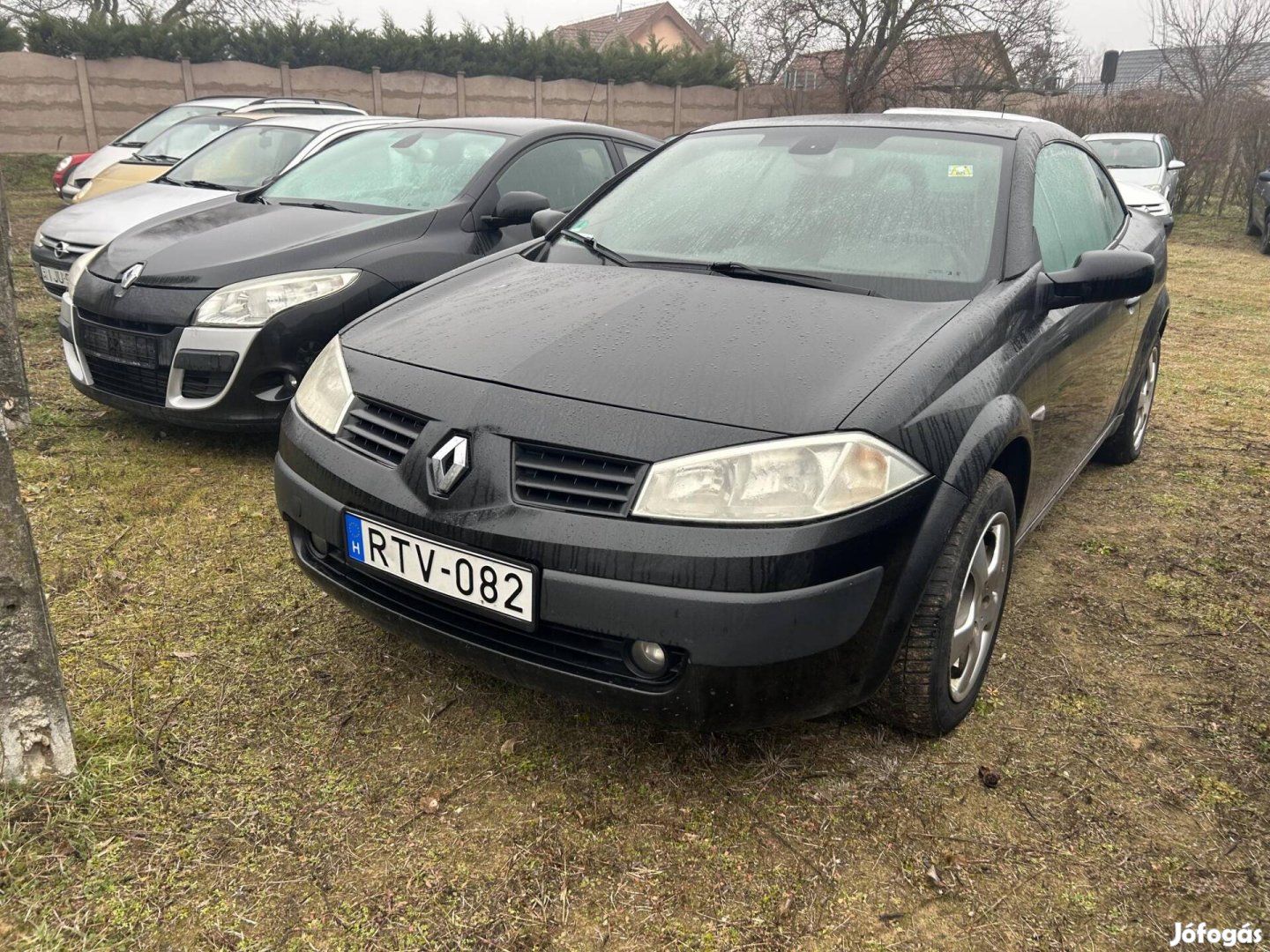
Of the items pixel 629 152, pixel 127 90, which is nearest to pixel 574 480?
pixel 629 152

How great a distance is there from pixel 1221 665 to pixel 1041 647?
51 cm

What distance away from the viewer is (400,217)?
446cm

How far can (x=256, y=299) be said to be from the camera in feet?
13.0

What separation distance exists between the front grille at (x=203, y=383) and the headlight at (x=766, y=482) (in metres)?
2.74

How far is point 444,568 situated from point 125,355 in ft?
9.13

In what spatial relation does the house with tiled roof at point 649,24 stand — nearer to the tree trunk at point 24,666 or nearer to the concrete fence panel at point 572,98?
the concrete fence panel at point 572,98

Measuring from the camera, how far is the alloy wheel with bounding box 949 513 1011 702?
7.66 feet

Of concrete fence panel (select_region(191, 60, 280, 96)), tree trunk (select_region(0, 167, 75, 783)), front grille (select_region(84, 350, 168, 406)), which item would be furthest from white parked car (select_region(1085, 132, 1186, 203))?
concrete fence panel (select_region(191, 60, 280, 96))

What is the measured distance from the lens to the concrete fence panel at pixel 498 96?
20.8 meters

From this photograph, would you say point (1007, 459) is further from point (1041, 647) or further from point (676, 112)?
point (676, 112)

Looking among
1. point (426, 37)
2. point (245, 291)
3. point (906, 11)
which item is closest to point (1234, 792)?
point (245, 291)

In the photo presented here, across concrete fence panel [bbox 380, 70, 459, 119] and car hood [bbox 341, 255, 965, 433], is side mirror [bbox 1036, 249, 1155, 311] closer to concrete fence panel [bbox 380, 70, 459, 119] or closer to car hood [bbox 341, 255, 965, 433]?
car hood [bbox 341, 255, 965, 433]

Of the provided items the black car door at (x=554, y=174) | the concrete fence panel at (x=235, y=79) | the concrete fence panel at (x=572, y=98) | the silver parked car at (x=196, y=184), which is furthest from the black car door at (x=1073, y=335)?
the concrete fence panel at (x=572, y=98)

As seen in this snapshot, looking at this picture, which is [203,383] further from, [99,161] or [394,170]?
[99,161]
